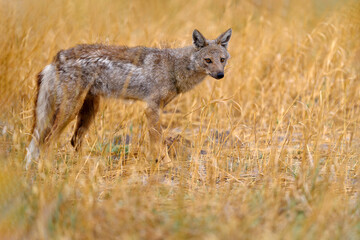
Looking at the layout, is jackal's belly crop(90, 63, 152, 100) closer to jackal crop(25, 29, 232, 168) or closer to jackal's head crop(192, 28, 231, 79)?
jackal crop(25, 29, 232, 168)

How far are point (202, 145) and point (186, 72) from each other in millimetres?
1166

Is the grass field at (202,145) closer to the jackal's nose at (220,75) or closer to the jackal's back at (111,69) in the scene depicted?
the jackal's nose at (220,75)

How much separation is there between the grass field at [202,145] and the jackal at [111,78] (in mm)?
291

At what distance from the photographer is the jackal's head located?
5793 millimetres

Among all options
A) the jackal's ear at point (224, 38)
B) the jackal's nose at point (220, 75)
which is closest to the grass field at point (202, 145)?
the jackal's nose at point (220, 75)

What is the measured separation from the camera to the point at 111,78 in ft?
19.0

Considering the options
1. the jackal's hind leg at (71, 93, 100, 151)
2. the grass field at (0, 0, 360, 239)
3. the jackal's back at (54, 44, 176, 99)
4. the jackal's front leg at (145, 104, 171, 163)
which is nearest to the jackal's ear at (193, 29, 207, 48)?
the jackal's back at (54, 44, 176, 99)

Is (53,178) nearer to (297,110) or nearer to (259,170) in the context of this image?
(259,170)

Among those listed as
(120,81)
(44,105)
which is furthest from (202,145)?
(44,105)

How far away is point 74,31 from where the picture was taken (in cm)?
797

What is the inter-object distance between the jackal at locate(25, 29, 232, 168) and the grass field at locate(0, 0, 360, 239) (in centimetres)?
29

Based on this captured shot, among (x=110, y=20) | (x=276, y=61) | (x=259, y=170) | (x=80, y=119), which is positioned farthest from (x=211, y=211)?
(x=110, y=20)

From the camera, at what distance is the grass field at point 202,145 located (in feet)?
11.3

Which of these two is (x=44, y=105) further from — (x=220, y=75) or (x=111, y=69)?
(x=220, y=75)
